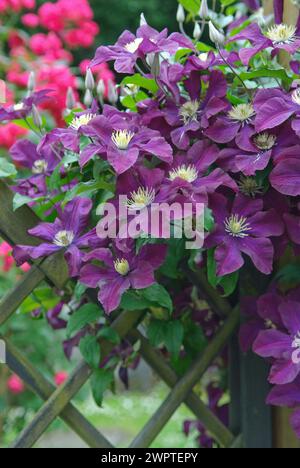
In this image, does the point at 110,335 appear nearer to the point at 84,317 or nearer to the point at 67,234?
the point at 84,317

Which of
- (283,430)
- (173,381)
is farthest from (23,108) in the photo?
(283,430)

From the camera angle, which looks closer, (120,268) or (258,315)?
(120,268)

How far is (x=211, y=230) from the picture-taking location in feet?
2.93

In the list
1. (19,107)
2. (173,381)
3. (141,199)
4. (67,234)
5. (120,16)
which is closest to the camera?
(141,199)

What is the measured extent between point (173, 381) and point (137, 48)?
0.60m

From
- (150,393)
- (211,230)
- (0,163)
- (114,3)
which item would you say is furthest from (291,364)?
(114,3)

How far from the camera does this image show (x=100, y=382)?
112 centimetres

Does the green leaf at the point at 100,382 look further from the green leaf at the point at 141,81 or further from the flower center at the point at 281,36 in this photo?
the flower center at the point at 281,36

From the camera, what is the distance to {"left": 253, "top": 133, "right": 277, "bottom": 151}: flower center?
0.91 meters

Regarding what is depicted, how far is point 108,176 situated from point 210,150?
18cm

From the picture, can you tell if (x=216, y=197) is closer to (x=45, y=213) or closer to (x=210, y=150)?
(x=210, y=150)

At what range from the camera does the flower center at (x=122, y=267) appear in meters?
0.88

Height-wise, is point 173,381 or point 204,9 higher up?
point 204,9
